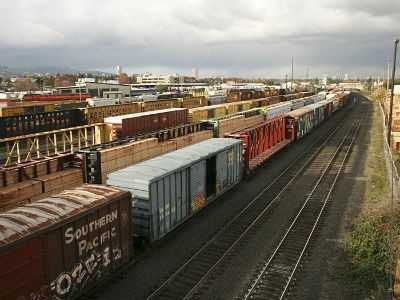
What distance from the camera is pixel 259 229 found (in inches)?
778

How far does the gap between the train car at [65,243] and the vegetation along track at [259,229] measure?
243 centimetres

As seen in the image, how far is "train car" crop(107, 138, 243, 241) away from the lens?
16203 mm

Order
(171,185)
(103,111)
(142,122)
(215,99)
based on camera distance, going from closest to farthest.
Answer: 1. (171,185)
2. (142,122)
3. (103,111)
4. (215,99)

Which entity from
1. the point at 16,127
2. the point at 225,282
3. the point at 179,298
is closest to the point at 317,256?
the point at 225,282

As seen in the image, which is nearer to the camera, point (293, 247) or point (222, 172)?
point (293, 247)

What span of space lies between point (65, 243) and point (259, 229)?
1110 cm

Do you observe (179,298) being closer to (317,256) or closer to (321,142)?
(317,256)

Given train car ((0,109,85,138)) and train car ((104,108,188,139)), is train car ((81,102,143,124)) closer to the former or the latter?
train car ((0,109,85,138))

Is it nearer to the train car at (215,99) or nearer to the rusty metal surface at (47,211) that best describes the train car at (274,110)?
the train car at (215,99)

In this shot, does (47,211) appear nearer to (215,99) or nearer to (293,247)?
(293,247)

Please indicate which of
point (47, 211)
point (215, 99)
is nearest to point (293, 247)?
point (47, 211)

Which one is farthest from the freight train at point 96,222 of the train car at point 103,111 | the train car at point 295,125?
the train car at point 295,125

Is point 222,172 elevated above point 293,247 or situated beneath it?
elevated above

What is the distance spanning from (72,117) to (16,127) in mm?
7679
